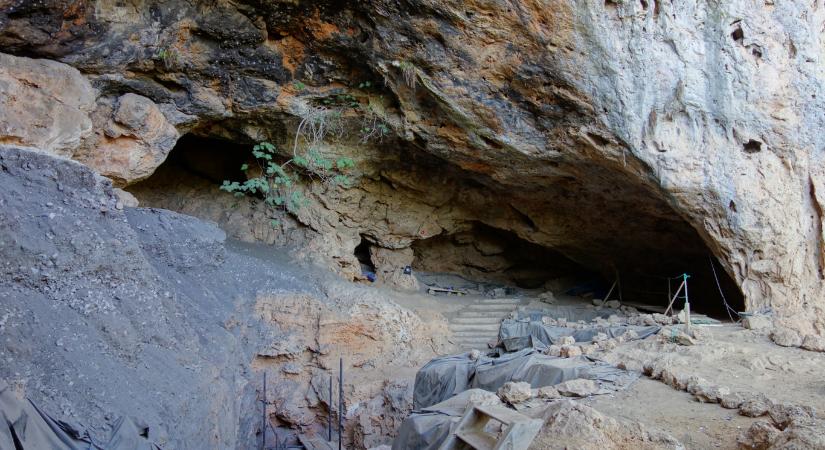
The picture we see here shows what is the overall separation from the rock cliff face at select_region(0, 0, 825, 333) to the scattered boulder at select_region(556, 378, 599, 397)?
4448 mm

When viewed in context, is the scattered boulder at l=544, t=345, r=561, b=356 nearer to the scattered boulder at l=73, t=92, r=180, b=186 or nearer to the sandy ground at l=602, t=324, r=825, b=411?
the sandy ground at l=602, t=324, r=825, b=411

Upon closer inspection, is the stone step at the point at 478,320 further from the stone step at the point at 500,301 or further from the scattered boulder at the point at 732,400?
the scattered boulder at the point at 732,400

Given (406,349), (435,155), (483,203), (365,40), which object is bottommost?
(406,349)

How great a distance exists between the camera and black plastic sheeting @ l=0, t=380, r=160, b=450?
433 centimetres

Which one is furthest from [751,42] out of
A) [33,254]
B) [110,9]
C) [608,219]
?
[33,254]

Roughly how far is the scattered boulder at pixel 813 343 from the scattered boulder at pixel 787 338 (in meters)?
0.08

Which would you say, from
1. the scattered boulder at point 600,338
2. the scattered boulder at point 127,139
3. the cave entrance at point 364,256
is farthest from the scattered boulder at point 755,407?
the cave entrance at point 364,256

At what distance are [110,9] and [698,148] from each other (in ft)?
29.3

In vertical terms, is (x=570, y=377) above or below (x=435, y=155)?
below

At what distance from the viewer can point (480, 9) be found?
7.98 metres

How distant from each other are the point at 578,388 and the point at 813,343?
3.60 m

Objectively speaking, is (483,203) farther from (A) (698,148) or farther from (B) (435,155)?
(A) (698,148)

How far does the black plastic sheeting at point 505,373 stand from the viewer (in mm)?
6707

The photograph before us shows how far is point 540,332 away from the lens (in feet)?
35.1
